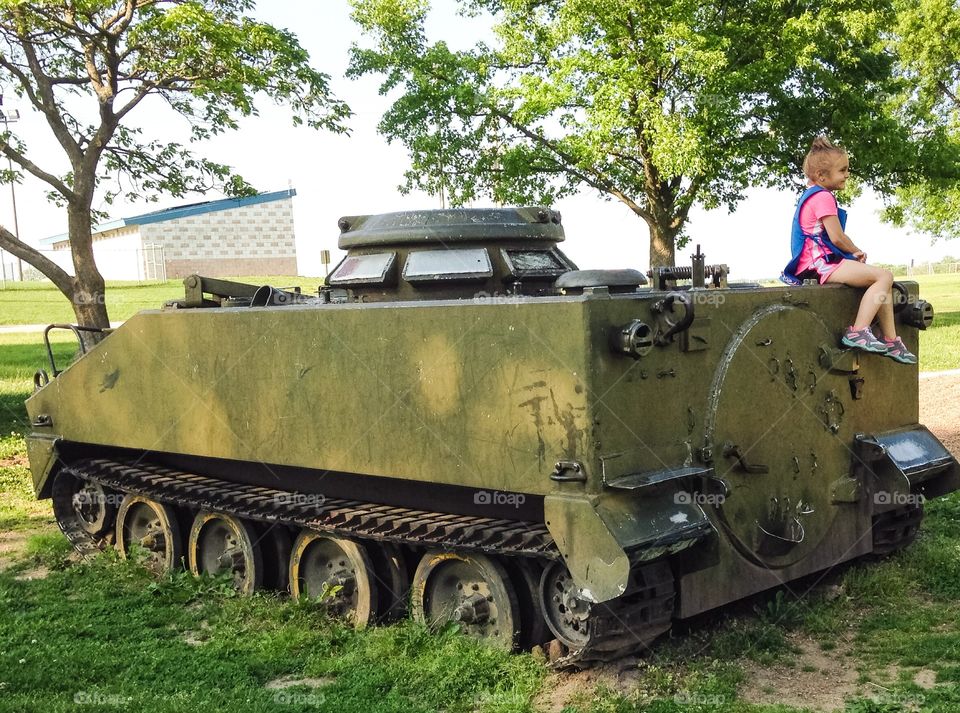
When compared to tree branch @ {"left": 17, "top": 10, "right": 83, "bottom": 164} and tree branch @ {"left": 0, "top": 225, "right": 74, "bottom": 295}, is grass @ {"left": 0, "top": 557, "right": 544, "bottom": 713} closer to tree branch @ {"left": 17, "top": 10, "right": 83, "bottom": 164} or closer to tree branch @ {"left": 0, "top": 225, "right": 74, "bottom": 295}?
tree branch @ {"left": 0, "top": 225, "right": 74, "bottom": 295}

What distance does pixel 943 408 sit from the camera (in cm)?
1347

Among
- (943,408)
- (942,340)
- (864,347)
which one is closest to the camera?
(864,347)

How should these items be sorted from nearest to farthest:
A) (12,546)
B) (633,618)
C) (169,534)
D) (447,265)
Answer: (633,618)
(447,265)
(169,534)
(12,546)

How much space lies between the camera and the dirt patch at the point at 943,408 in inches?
459

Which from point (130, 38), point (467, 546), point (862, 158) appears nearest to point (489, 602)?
point (467, 546)

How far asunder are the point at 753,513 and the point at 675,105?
1485 centimetres

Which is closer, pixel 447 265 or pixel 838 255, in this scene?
pixel 838 255

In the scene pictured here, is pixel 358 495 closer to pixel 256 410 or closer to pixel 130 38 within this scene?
pixel 256 410

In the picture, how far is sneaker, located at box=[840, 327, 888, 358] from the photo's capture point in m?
6.26

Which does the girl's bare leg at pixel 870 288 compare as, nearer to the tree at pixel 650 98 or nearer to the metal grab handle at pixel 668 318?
the metal grab handle at pixel 668 318

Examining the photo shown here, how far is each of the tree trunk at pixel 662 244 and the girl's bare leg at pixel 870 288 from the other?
1477cm

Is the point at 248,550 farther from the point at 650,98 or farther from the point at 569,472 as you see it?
the point at 650,98

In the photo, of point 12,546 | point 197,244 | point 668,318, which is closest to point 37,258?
point 12,546

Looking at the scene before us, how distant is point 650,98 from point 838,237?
1332cm
